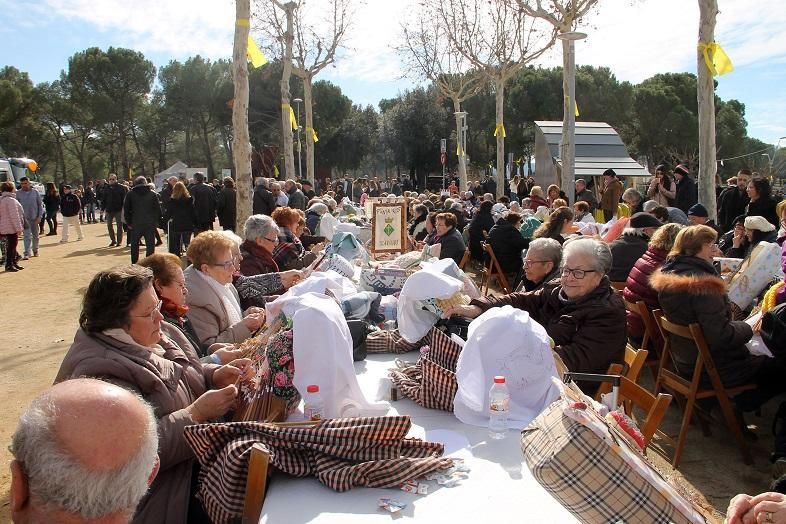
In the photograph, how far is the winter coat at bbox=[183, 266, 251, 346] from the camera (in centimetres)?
381

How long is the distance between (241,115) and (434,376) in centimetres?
823

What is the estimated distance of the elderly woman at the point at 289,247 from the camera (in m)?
6.48

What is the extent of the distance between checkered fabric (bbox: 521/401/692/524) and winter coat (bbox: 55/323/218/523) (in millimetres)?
1501

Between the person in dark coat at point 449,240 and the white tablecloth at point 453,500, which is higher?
the person in dark coat at point 449,240

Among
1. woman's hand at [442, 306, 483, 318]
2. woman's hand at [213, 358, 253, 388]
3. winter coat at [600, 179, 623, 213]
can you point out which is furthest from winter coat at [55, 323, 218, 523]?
winter coat at [600, 179, 623, 213]

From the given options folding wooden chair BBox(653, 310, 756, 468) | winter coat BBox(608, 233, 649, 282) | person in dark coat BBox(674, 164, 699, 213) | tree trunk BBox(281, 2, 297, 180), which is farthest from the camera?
tree trunk BBox(281, 2, 297, 180)

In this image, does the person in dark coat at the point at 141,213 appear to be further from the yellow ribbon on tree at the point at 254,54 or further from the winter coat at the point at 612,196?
the winter coat at the point at 612,196

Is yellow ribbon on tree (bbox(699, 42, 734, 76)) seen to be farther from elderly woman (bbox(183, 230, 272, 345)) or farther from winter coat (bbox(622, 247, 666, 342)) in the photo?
elderly woman (bbox(183, 230, 272, 345))

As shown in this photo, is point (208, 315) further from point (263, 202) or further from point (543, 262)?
point (263, 202)

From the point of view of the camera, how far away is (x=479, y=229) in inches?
413

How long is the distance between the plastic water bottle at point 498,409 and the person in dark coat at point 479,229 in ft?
25.9

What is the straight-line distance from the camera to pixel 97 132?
42406 mm

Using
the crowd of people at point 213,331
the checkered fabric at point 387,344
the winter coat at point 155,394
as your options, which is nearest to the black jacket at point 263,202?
the crowd of people at point 213,331

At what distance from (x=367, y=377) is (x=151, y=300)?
127 cm
